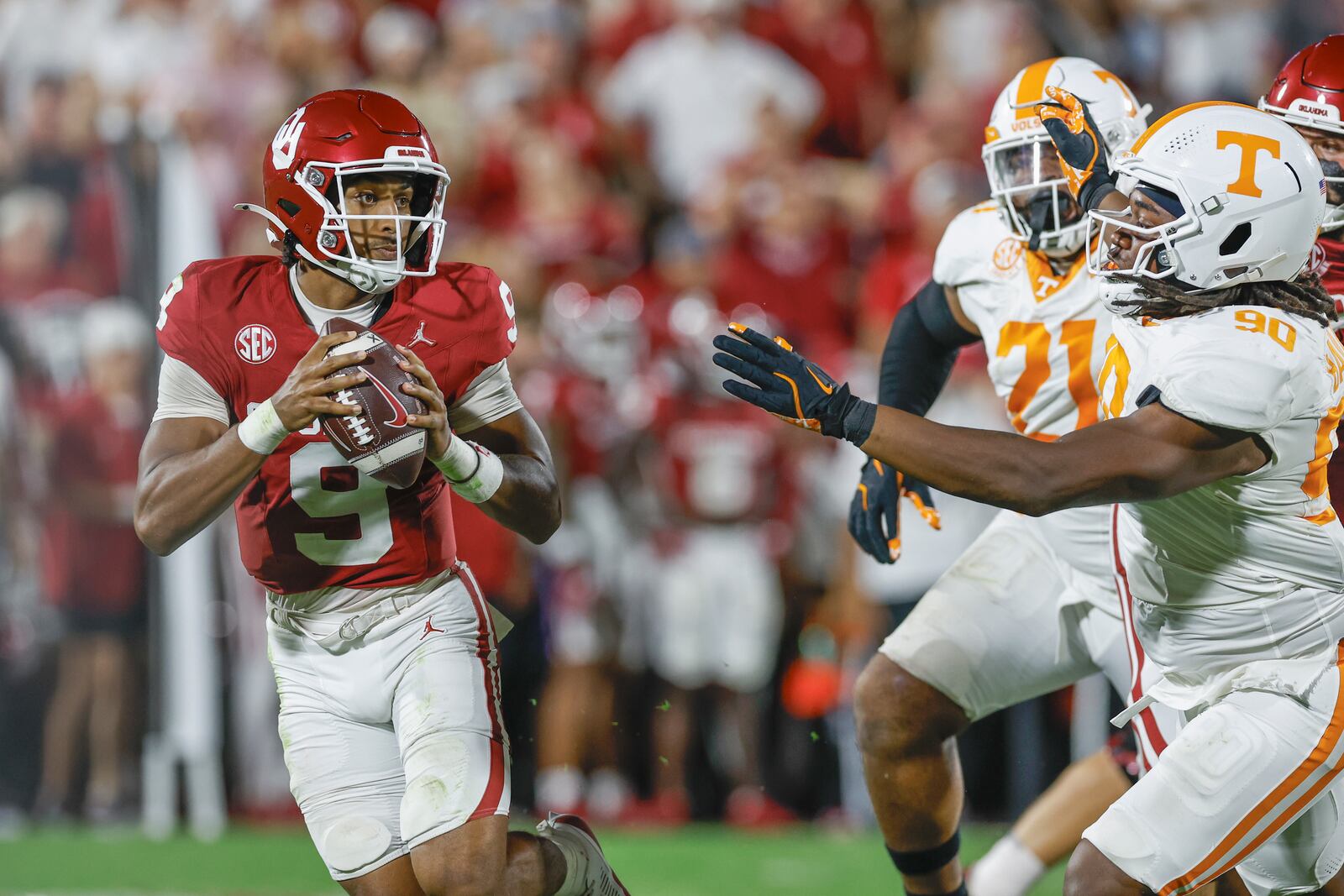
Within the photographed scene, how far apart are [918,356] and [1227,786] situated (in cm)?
154

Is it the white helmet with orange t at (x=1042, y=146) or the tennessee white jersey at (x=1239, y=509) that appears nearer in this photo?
the tennessee white jersey at (x=1239, y=509)

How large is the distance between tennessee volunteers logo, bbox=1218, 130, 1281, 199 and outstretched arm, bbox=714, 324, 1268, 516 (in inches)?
18.1

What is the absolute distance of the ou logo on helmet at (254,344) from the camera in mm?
3305

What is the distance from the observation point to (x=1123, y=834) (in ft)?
10.1

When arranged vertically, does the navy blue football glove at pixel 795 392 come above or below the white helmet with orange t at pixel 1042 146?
below

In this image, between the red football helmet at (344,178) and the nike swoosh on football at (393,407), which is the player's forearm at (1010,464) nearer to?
the nike swoosh on football at (393,407)

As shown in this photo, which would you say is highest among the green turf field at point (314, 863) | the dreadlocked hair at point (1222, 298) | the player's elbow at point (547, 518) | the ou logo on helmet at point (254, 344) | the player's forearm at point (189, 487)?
the dreadlocked hair at point (1222, 298)

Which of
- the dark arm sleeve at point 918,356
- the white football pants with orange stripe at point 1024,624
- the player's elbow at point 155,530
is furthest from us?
the dark arm sleeve at point 918,356

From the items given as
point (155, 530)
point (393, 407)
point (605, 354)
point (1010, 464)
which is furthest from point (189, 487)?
point (605, 354)

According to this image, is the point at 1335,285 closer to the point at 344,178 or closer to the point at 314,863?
the point at 344,178

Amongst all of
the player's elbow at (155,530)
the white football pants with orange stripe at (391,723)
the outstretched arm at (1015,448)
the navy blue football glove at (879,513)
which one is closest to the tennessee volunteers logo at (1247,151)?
the outstretched arm at (1015,448)

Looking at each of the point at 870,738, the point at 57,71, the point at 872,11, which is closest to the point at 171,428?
the point at 870,738

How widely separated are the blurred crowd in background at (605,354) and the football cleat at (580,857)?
2.84 metres

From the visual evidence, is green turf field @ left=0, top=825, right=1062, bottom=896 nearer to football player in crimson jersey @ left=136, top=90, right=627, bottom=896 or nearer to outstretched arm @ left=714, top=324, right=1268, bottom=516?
football player in crimson jersey @ left=136, top=90, right=627, bottom=896
